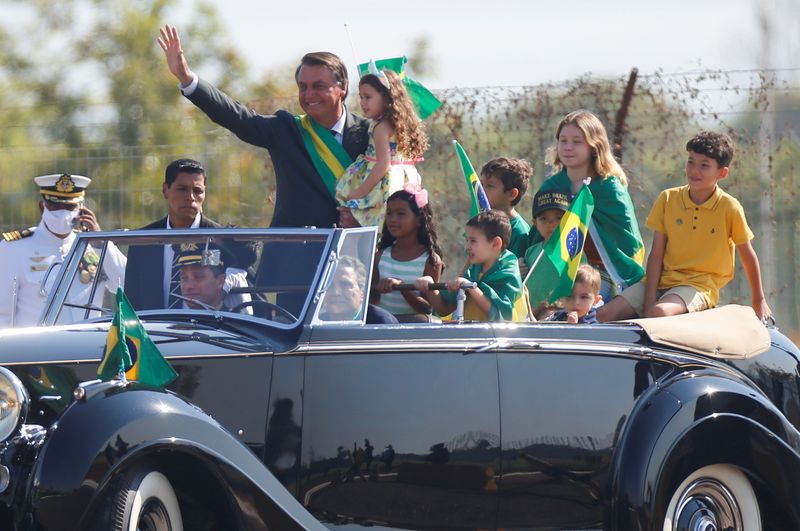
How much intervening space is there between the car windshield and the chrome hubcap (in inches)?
68.5

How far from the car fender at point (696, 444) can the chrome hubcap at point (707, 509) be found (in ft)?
0.38

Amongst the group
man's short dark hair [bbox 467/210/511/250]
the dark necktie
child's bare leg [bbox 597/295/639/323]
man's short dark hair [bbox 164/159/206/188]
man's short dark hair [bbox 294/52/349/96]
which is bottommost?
child's bare leg [bbox 597/295/639/323]

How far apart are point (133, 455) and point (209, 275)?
4.17 ft

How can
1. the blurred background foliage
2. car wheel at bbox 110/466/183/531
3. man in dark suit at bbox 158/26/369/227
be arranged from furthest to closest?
the blurred background foliage
man in dark suit at bbox 158/26/369/227
car wheel at bbox 110/466/183/531

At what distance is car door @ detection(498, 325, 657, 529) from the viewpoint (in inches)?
201

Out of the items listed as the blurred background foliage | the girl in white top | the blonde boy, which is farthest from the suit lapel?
the blurred background foliage

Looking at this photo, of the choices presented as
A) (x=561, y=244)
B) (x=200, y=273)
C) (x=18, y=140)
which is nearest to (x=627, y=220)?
(x=561, y=244)

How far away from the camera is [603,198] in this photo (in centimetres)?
671

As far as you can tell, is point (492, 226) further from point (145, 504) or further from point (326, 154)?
point (145, 504)

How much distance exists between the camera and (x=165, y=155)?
11781 mm

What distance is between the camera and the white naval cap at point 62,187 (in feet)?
→ 26.2

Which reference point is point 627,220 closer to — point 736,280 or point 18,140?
point 736,280

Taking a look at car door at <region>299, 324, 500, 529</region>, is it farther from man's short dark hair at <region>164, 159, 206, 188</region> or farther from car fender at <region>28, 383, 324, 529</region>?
man's short dark hair at <region>164, 159, 206, 188</region>

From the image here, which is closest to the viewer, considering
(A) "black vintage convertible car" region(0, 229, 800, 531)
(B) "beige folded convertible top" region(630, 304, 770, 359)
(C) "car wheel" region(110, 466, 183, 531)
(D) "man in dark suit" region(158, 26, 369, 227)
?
(C) "car wheel" region(110, 466, 183, 531)
